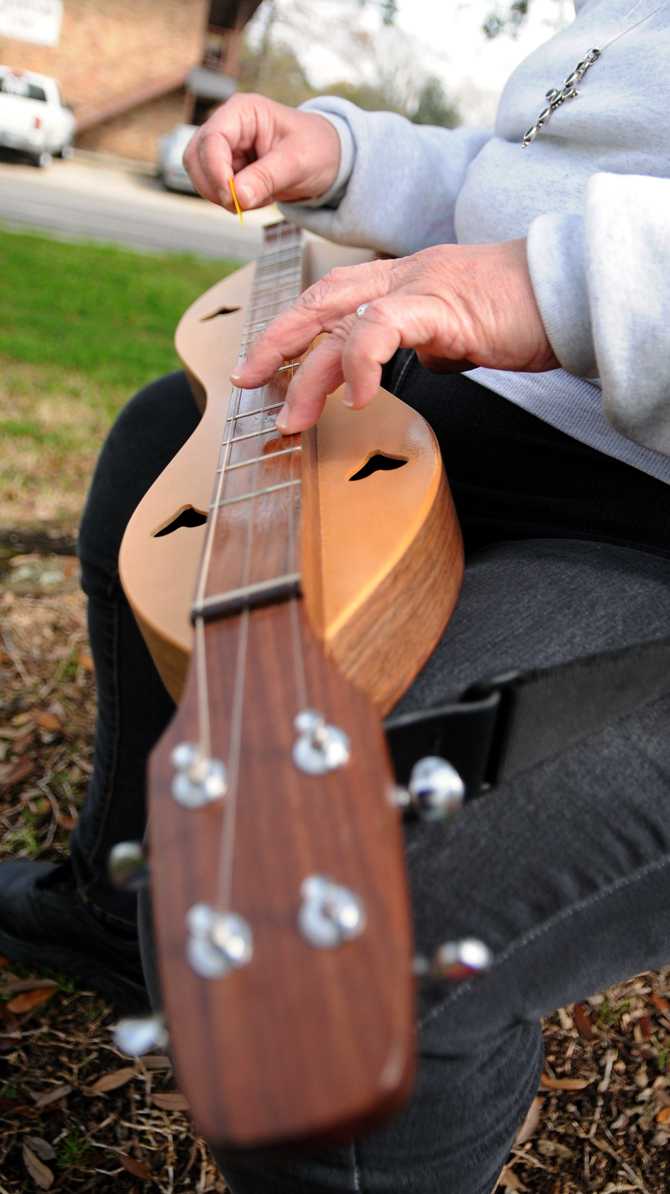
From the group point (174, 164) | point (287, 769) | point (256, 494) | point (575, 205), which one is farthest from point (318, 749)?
point (174, 164)

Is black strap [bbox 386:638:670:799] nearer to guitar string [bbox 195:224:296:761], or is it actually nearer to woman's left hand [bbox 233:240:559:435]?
guitar string [bbox 195:224:296:761]

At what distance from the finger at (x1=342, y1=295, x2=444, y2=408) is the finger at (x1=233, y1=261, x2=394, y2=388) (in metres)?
0.10

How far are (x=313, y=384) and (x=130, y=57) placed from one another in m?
20.6

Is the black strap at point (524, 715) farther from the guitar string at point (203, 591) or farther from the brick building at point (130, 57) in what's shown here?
the brick building at point (130, 57)

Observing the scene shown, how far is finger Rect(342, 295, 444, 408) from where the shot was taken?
2.76 feet

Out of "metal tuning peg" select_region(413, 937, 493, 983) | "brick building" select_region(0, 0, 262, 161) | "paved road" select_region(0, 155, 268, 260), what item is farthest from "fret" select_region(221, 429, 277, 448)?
"brick building" select_region(0, 0, 262, 161)

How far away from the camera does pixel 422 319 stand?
0.87 m

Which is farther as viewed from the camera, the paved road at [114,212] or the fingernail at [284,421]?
the paved road at [114,212]

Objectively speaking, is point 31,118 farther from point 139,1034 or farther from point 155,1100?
point 139,1034

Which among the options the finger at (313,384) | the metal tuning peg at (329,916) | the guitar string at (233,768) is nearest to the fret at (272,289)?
the finger at (313,384)

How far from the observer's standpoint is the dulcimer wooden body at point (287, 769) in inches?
18.2

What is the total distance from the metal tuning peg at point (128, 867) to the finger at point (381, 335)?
47 centimetres

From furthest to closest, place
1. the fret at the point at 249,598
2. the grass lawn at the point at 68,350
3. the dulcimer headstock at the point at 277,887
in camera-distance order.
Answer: the grass lawn at the point at 68,350
the fret at the point at 249,598
the dulcimer headstock at the point at 277,887

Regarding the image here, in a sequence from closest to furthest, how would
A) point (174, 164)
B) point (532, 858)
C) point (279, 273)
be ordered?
1. point (532, 858)
2. point (279, 273)
3. point (174, 164)
